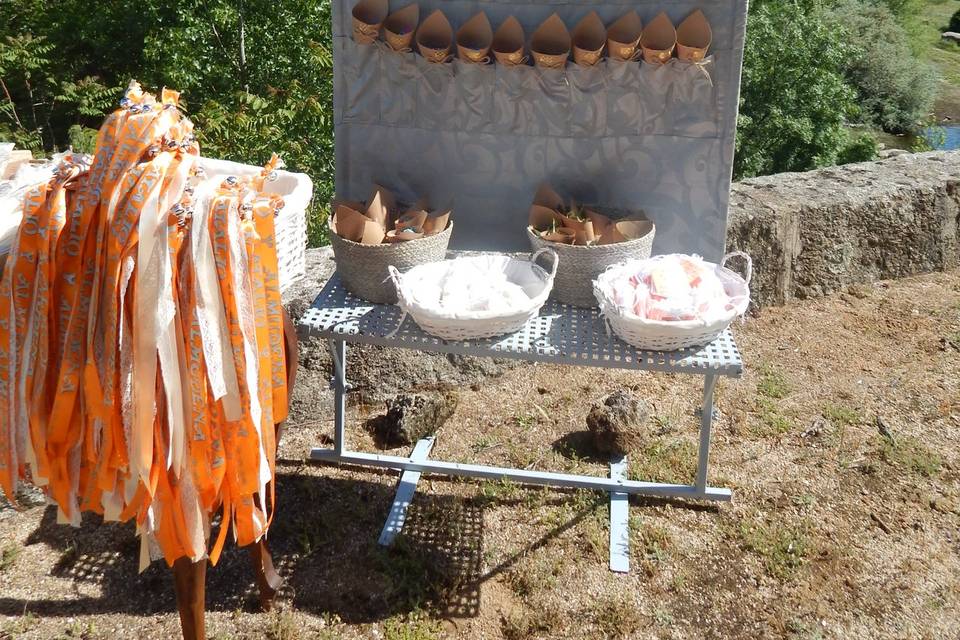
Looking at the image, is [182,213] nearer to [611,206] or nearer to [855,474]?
[611,206]

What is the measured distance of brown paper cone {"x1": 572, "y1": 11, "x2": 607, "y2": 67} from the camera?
2725 millimetres

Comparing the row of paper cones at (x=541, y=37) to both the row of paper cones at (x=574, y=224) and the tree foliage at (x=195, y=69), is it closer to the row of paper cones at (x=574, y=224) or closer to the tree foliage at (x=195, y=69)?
the row of paper cones at (x=574, y=224)

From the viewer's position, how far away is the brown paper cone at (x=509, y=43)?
2762 millimetres

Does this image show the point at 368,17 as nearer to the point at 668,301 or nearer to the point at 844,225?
the point at 668,301

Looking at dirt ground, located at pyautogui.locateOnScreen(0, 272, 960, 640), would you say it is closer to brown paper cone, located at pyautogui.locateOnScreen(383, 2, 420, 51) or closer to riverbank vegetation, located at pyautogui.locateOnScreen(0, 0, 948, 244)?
brown paper cone, located at pyautogui.locateOnScreen(383, 2, 420, 51)

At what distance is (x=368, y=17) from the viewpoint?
9.23 feet

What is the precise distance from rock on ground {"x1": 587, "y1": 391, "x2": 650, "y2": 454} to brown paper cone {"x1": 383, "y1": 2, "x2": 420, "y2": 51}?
1.41 metres

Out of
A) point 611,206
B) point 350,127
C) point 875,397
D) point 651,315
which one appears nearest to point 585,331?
point 651,315

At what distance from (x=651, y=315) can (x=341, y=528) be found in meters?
1.18

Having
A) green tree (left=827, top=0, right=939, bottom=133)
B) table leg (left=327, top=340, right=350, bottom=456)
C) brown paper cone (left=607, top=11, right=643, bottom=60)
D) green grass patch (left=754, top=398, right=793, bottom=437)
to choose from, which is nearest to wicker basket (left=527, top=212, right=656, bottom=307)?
brown paper cone (left=607, top=11, right=643, bottom=60)

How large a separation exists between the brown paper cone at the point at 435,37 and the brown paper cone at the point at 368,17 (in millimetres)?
133

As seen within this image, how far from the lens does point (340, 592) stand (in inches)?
98.1

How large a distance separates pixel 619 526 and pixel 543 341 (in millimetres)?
723

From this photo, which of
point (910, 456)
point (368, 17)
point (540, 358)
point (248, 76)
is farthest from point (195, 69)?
point (910, 456)
